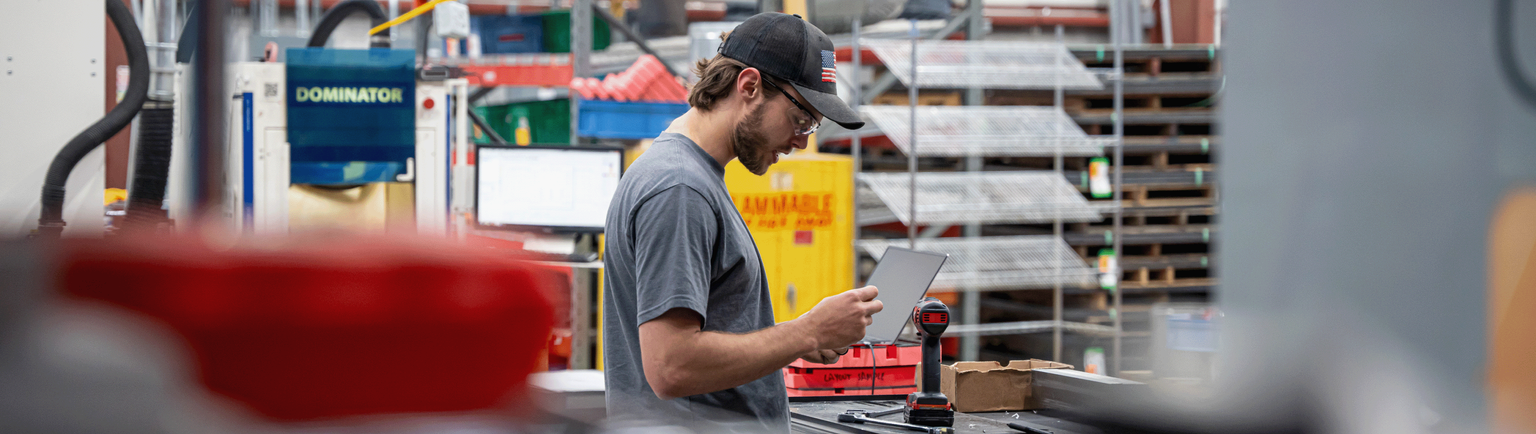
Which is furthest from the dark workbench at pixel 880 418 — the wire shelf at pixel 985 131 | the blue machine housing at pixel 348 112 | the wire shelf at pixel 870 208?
the wire shelf at pixel 870 208

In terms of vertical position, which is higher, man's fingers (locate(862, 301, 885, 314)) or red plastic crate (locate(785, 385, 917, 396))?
man's fingers (locate(862, 301, 885, 314))

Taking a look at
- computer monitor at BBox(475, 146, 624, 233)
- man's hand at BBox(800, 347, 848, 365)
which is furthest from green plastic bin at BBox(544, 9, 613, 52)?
man's hand at BBox(800, 347, 848, 365)

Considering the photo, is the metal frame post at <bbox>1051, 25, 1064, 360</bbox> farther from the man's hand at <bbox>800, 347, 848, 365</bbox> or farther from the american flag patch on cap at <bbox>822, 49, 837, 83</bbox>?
the american flag patch on cap at <bbox>822, 49, 837, 83</bbox>

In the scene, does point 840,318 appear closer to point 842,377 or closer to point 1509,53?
point 842,377

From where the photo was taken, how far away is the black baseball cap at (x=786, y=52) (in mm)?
1531

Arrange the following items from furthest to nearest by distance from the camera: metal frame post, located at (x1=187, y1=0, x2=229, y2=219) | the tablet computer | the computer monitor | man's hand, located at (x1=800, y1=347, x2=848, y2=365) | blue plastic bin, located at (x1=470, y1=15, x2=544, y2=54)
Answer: blue plastic bin, located at (x1=470, y1=15, x2=544, y2=54)
the computer monitor
the tablet computer
man's hand, located at (x1=800, y1=347, x2=848, y2=365)
metal frame post, located at (x1=187, y1=0, x2=229, y2=219)

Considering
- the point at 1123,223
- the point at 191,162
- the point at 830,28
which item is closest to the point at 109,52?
the point at 191,162

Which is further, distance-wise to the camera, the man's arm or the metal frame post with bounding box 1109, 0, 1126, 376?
the metal frame post with bounding box 1109, 0, 1126, 376

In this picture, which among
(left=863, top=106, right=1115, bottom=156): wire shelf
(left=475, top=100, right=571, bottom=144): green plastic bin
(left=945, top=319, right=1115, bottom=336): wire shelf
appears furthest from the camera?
(left=475, top=100, right=571, bottom=144): green plastic bin

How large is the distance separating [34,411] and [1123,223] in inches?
256

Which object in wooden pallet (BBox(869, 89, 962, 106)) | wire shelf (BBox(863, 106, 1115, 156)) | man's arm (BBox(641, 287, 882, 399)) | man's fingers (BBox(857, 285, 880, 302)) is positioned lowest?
man's arm (BBox(641, 287, 882, 399))

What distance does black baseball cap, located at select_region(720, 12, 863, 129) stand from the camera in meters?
1.53

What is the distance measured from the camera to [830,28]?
629 centimetres

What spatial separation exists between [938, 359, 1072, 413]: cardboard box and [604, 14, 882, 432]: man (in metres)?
0.78
